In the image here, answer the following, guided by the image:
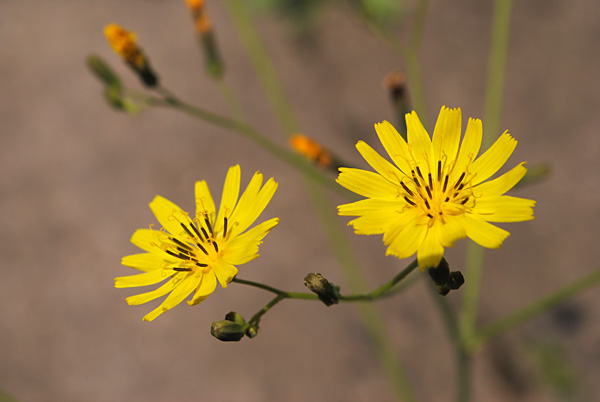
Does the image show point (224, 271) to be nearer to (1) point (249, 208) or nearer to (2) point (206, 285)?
(2) point (206, 285)

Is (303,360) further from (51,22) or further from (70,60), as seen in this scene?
(51,22)

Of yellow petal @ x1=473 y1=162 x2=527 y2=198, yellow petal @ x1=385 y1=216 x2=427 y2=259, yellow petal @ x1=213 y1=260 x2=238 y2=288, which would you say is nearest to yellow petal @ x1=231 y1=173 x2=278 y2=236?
yellow petal @ x1=213 y1=260 x2=238 y2=288

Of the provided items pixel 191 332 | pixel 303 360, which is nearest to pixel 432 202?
pixel 303 360

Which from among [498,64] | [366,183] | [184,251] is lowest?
[184,251]

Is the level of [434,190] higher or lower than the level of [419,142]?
lower

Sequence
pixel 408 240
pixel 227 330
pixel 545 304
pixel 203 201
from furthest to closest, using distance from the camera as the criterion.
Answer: pixel 545 304, pixel 203 201, pixel 227 330, pixel 408 240

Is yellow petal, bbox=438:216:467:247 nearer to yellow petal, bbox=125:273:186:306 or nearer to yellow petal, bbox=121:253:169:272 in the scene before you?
yellow petal, bbox=125:273:186:306

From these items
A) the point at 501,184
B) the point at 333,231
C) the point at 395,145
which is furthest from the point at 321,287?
the point at 333,231
